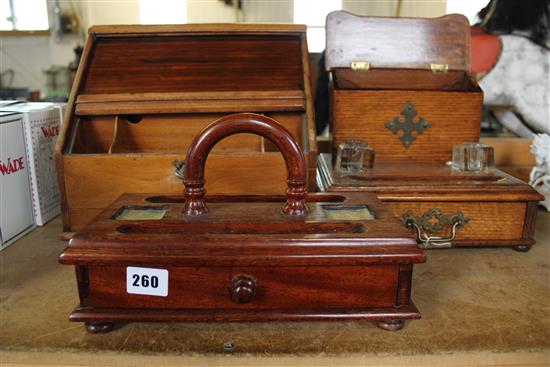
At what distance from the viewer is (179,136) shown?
4.33ft

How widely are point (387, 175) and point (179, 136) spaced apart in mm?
Result: 571

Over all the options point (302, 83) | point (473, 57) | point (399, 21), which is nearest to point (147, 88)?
point (302, 83)

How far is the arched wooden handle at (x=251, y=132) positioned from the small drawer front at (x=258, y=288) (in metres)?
0.12

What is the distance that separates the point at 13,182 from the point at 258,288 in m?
0.75

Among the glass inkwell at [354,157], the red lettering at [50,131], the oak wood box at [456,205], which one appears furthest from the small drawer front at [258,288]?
the red lettering at [50,131]

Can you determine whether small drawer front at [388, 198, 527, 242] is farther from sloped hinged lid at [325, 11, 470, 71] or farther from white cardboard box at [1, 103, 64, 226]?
white cardboard box at [1, 103, 64, 226]

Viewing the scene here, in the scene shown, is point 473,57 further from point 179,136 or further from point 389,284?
point 389,284

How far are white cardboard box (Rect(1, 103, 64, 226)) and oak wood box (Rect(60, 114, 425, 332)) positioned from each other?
55cm

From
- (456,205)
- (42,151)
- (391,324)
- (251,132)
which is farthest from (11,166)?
(456,205)

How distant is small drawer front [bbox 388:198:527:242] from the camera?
42.7 inches

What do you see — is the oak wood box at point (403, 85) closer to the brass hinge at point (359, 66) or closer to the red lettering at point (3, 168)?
the brass hinge at point (359, 66)

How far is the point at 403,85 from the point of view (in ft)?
4.58

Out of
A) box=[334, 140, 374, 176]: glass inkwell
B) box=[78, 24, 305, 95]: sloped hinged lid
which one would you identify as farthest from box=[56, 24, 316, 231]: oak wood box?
box=[334, 140, 374, 176]: glass inkwell

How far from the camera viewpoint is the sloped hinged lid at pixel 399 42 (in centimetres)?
140
